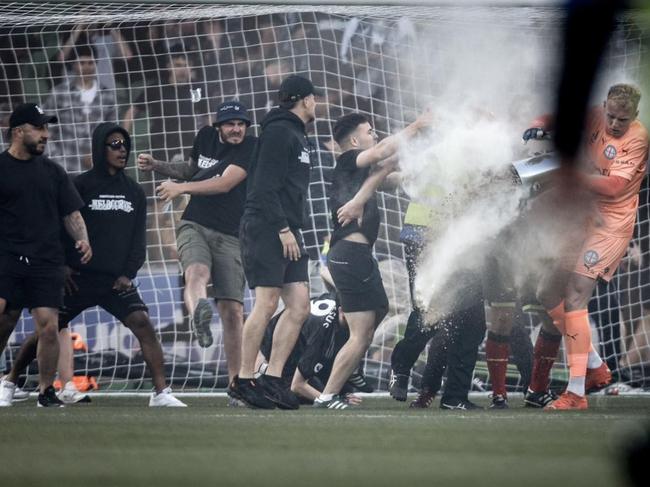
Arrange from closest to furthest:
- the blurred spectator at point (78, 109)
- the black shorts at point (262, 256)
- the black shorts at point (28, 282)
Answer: the black shorts at point (262, 256)
the black shorts at point (28, 282)
the blurred spectator at point (78, 109)

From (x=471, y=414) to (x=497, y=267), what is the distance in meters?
1.53

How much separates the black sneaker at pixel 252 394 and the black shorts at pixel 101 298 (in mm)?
1207

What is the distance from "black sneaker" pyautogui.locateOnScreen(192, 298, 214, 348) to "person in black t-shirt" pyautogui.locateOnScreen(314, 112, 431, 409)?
37.8 inches

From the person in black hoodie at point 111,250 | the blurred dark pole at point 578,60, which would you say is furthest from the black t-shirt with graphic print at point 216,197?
the blurred dark pole at point 578,60

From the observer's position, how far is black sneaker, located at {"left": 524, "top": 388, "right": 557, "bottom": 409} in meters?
6.43

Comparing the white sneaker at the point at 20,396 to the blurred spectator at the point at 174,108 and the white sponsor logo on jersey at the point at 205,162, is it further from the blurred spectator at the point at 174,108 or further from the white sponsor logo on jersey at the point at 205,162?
the blurred spectator at the point at 174,108

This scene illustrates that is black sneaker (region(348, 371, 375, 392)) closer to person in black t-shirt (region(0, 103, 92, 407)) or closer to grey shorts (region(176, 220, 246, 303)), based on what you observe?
grey shorts (region(176, 220, 246, 303))

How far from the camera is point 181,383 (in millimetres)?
9430

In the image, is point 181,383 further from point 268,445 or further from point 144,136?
point 268,445

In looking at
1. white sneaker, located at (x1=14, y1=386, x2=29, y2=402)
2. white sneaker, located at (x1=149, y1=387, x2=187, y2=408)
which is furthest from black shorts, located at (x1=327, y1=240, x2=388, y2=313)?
white sneaker, located at (x1=14, y1=386, x2=29, y2=402)

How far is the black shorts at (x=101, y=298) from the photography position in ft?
23.0

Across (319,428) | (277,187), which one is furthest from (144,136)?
(319,428)

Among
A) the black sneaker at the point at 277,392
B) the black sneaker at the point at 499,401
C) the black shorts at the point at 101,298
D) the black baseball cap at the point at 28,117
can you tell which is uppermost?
the black baseball cap at the point at 28,117

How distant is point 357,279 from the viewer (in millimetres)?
6789
